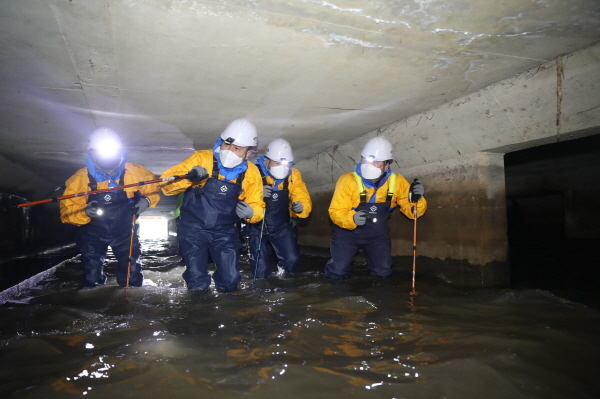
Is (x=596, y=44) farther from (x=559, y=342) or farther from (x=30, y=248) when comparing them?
(x=30, y=248)

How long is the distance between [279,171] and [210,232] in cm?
151

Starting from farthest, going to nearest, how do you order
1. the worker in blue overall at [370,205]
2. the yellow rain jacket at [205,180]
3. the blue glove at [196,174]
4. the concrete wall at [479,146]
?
the worker in blue overall at [370,205]
the yellow rain jacket at [205,180]
the blue glove at [196,174]
the concrete wall at [479,146]

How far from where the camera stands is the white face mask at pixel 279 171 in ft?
18.3

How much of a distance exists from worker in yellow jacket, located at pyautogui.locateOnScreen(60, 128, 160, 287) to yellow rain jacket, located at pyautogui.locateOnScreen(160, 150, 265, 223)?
71 cm

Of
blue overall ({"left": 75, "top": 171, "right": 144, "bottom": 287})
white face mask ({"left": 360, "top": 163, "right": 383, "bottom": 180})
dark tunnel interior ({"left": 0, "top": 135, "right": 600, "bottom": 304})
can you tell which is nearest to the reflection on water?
blue overall ({"left": 75, "top": 171, "right": 144, "bottom": 287})

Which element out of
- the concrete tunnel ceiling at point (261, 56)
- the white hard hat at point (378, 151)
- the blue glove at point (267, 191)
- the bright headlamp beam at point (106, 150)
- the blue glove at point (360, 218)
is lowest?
the blue glove at point (360, 218)

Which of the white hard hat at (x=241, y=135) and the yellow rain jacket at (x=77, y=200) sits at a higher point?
the white hard hat at (x=241, y=135)

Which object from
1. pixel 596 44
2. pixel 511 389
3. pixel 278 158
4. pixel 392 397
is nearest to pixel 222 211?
pixel 278 158

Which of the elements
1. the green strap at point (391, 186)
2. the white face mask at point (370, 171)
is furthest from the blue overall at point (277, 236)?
the green strap at point (391, 186)

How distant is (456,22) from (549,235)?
11.4 metres

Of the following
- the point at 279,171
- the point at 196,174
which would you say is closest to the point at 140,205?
the point at 196,174

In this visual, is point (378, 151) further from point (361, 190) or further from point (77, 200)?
point (77, 200)

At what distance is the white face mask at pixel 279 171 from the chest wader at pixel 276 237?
0.57 ft

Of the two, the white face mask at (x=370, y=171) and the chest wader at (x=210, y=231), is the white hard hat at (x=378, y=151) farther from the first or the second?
the chest wader at (x=210, y=231)
